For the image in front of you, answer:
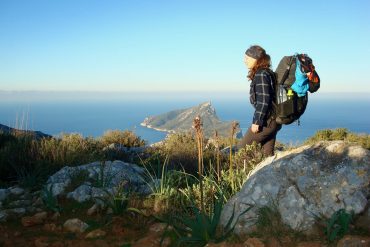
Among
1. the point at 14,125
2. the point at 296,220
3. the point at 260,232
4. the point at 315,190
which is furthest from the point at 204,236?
the point at 14,125

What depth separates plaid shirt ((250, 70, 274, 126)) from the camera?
5227 mm

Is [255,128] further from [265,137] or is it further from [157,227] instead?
[157,227]

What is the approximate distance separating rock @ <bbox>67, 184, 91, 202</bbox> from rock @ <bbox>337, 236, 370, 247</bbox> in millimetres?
2975

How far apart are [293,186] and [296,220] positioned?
1.12 ft

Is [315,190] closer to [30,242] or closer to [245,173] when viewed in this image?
[245,173]

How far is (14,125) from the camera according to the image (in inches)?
413

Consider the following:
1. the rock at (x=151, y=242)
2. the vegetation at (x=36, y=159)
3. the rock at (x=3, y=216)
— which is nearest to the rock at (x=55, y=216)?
the rock at (x=3, y=216)

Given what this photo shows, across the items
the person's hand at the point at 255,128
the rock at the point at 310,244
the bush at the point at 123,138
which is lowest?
the bush at the point at 123,138

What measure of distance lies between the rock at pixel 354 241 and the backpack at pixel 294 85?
2345 mm

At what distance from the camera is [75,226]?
4.01 m

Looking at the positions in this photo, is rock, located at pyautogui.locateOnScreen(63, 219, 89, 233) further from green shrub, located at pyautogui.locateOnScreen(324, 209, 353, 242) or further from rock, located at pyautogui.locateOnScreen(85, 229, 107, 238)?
green shrub, located at pyautogui.locateOnScreen(324, 209, 353, 242)

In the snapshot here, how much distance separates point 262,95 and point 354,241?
2608 millimetres

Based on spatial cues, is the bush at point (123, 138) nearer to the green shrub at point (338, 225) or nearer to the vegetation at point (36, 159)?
the vegetation at point (36, 159)

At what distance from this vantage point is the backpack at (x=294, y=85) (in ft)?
16.7
